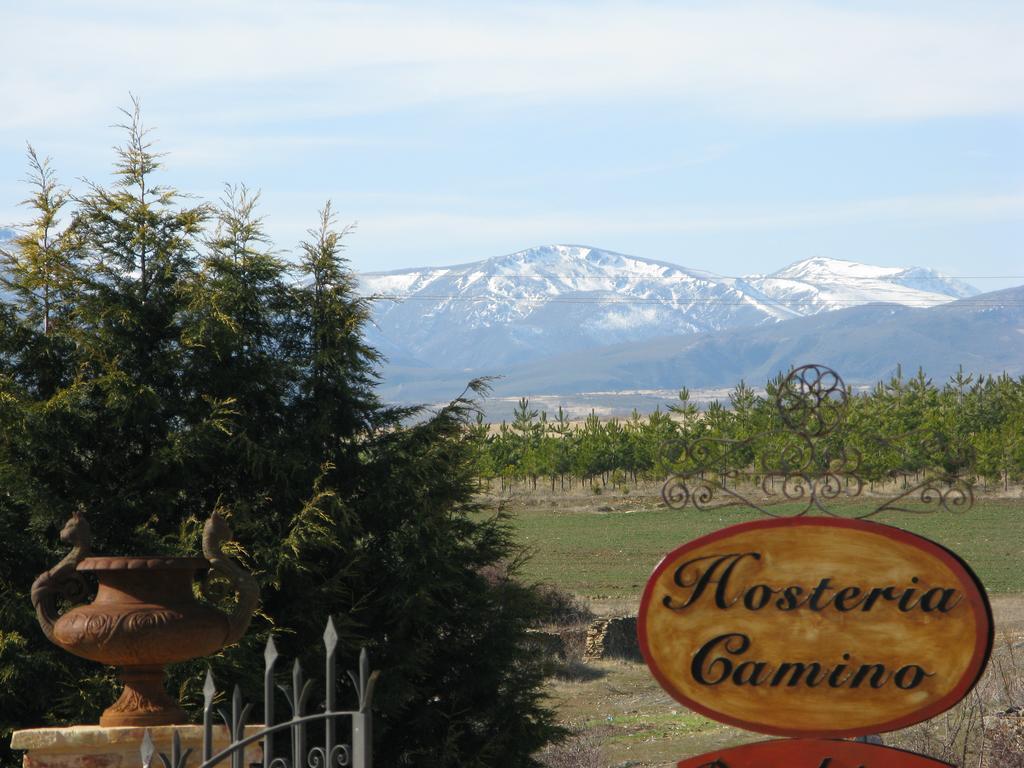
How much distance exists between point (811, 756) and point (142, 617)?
3375 mm

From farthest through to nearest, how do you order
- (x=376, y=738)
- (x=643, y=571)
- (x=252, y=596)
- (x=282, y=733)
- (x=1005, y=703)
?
(x=643, y=571), (x=1005, y=703), (x=376, y=738), (x=282, y=733), (x=252, y=596)

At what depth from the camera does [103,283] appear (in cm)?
1182

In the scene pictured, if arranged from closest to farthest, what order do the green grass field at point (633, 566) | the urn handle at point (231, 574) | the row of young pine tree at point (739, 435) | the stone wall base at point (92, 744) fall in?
the urn handle at point (231, 574) → the stone wall base at point (92, 744) → the green grass field at point (633, 566) → the row of young pine tree at point (739, 435)

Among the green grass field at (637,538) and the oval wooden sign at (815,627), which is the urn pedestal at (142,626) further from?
the green grass field at (637,538)

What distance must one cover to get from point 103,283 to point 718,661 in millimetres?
7911

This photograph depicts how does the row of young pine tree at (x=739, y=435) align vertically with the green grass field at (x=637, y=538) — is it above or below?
above

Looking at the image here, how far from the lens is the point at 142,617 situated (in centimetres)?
668

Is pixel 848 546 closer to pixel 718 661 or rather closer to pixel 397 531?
pixel 718 661

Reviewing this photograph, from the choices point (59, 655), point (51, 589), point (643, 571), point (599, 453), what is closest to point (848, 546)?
point (51, 589)

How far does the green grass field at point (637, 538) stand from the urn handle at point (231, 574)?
923 inches

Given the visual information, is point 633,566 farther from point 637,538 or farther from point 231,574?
point 231,574

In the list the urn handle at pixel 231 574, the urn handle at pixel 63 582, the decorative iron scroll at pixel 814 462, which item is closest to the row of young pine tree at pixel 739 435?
the urn handle at pixel 63 582

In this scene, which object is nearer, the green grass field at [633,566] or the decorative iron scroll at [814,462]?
the decorative iron scroll at [814,462]

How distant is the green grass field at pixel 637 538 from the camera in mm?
35688
